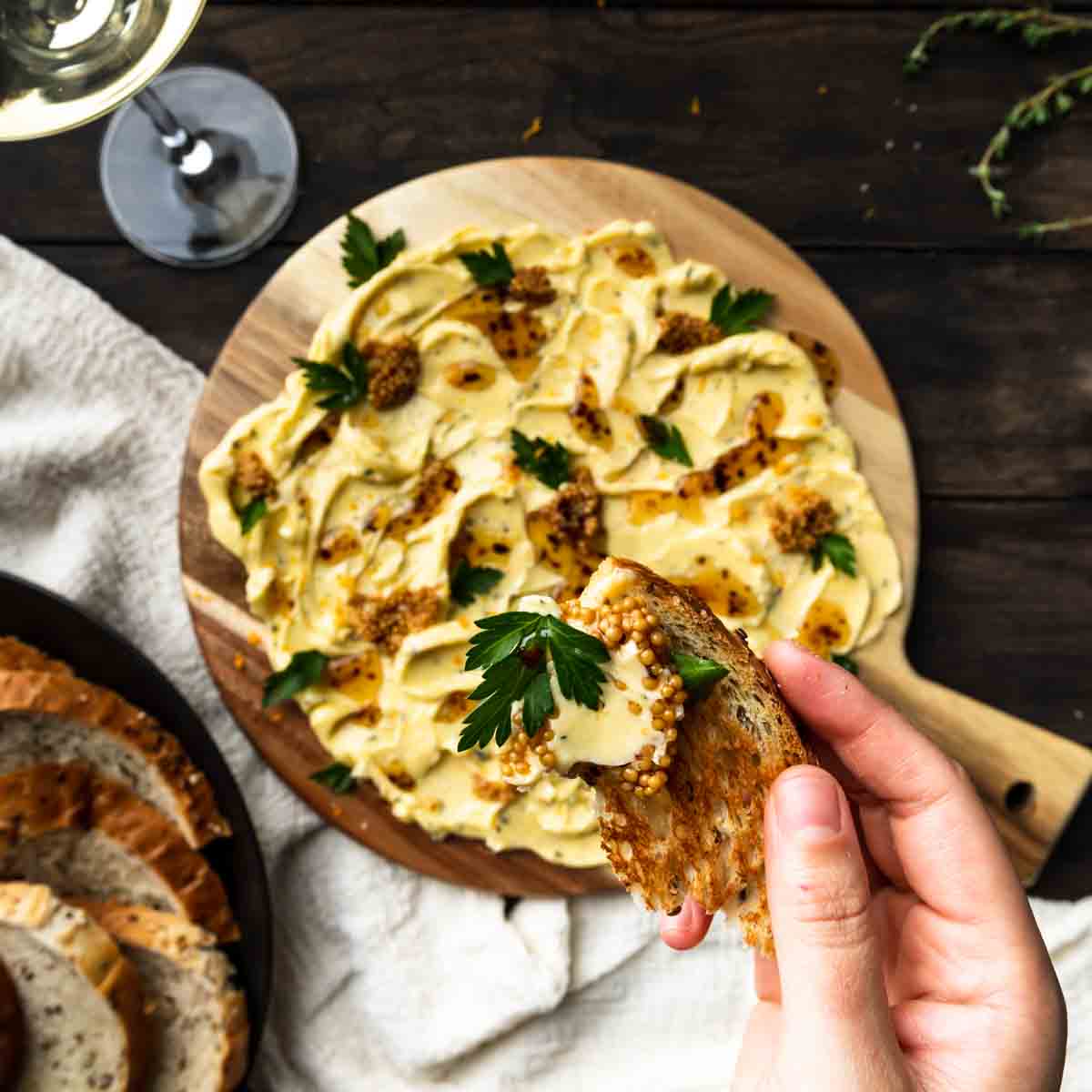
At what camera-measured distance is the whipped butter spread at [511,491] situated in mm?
3139

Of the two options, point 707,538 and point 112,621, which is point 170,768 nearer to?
point 112,621

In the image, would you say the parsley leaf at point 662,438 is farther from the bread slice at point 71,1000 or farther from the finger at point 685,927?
the bread slice at point 71,1000

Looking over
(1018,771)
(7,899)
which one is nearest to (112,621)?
(7,899)

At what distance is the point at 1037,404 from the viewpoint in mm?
3480

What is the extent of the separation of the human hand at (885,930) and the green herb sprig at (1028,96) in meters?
1.70

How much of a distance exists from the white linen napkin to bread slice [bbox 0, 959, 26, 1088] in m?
0.64

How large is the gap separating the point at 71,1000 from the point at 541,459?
5.77ft

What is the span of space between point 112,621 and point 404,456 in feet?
3.14

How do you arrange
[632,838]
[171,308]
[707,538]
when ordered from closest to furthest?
[632,838]
[707,538]
[171,308]

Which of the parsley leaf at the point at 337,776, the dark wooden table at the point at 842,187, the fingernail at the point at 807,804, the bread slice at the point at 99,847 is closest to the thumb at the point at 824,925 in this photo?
the fingernail at the point at 807,804

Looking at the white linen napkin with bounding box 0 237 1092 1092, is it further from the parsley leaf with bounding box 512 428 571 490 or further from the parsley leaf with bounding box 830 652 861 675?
the parsley leaf with bounding box 512 428 571 490

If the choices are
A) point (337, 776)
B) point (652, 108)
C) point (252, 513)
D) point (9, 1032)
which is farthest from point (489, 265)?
point (9, 1032)

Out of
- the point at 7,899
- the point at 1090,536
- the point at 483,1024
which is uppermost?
the point at 1090,536

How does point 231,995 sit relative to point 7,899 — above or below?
below
